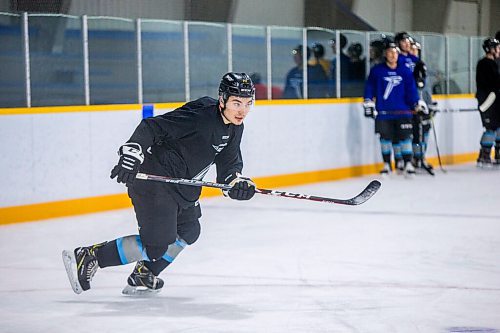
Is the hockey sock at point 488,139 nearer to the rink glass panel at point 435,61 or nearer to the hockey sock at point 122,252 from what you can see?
the rink glass panel at point 435,61

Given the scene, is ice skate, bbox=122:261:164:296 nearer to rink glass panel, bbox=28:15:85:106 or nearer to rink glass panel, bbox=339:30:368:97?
rink glass panel, bbox=28:15:85:106

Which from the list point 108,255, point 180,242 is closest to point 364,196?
point 180,242

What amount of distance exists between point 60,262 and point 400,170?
5.00 meters

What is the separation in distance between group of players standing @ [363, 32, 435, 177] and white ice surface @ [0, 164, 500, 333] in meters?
1.77

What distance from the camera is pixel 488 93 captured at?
10.0 metres

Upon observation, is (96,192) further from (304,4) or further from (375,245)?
(304,4)

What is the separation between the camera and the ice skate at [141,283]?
425cm

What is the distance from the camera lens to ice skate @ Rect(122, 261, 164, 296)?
4.25 meters

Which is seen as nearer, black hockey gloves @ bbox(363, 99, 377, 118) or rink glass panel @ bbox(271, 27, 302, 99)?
rink glass panel @ bbox(271, 27, 302, 99)

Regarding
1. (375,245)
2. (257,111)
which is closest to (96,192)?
(257,111)

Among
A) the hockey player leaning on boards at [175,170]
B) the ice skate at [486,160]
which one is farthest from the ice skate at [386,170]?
the hockey player leaning on boards at [175,170]

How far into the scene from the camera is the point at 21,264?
16.7ft

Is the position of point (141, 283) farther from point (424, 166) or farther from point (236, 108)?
point (424, 166)

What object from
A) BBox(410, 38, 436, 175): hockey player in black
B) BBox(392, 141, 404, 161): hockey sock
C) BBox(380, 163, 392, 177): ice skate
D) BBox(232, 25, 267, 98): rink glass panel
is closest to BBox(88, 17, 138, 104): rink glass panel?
BBox(232, 25, 267, 98): rink glass panel
